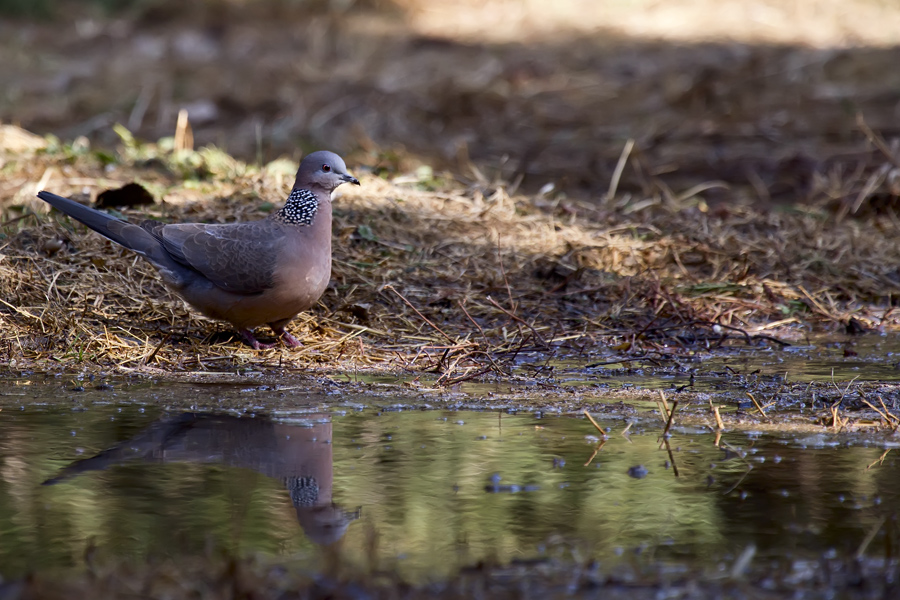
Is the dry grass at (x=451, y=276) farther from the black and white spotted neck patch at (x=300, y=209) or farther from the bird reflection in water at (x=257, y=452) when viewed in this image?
the bird reflection in water at (x=257, y=452)

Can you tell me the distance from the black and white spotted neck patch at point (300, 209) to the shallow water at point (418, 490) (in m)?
1.28

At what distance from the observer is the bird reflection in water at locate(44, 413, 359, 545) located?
2.96 meters

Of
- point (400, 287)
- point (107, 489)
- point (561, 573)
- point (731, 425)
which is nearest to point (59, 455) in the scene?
point (107, 489)

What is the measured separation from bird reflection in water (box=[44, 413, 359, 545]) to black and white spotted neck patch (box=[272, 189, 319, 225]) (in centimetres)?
136

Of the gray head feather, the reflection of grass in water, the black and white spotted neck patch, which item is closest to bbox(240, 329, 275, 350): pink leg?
the black and white spotted neck patch

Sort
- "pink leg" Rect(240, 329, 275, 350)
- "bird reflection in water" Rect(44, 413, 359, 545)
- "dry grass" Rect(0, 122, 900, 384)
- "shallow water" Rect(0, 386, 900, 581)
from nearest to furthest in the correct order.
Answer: "shallow water" Rect(0, 386, 900, 581)
"bird reflection in water" Rect(44, 413, 359, 545)
"dry grass" Rect(0, 122, 900, 384)
"pink leg" Rect(240, 329, 275, 350)

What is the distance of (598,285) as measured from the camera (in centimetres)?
592

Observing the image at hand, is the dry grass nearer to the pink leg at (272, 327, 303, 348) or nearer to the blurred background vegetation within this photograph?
the pink leg at (272, 327, 303, 348)

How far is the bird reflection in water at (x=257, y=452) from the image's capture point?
2.96 m

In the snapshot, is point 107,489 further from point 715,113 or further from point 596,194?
point 715,113

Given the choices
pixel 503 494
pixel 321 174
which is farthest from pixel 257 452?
pixel 321 174

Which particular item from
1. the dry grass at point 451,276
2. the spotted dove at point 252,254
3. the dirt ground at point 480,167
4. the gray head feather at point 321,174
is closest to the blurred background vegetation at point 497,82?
the dirt ground at point 480,167

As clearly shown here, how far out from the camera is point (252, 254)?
4.82m

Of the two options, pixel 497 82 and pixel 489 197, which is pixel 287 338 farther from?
pixel 497 82
